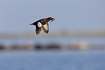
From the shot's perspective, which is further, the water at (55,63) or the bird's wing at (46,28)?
the water at (55,63)

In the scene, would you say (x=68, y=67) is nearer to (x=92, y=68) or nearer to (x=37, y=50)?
(x=92, y=68)

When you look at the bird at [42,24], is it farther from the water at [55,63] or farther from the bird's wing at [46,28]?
the water at [55,63]

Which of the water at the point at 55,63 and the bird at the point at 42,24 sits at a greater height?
the bird at the point at 42,24

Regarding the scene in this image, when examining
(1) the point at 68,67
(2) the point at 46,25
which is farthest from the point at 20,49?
(2) the point at 46,25

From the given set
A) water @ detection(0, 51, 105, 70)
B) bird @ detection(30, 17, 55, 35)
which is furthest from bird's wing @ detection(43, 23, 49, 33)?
water @ detection(0, 51, 105, 70)

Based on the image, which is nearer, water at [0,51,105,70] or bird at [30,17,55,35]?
bird at [30,17,55,35]

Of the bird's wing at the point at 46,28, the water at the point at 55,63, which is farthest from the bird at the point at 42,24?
the water at the point at 55,63

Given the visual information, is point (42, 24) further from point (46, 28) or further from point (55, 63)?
point (55, 63)

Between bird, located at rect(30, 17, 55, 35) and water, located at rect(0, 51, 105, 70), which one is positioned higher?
bird, located at rect(30, 17, 55, 35)

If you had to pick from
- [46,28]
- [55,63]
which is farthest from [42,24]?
[55,63]

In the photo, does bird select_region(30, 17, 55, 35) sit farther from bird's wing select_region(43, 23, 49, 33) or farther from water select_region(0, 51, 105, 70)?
water select_region(0, 51, 105, 70)

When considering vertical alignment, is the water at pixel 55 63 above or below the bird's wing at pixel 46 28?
below

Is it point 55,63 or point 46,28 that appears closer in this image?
point 46,28

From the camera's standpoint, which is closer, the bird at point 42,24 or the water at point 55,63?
the bird at point 42,24
